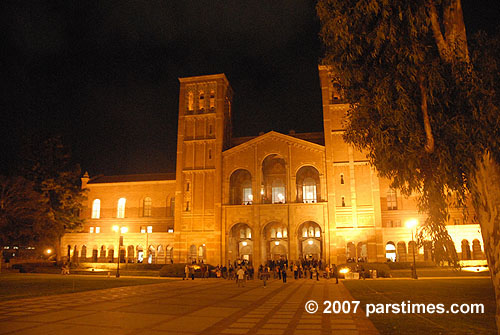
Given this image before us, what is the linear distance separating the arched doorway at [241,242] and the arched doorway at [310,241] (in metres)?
6.27

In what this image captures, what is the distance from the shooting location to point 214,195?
47438 mm

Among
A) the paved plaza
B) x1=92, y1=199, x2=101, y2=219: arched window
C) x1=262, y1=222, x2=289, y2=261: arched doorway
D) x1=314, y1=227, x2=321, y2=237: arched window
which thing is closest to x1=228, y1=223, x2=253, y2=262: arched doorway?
x1=262, y1=222, x2=289, y2=261: arched doorway

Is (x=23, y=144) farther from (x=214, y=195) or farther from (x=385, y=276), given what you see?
(x=385, y=276)

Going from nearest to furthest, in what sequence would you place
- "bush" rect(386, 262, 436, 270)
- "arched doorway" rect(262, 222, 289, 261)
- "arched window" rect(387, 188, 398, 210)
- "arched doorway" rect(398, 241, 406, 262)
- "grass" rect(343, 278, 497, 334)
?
"grass" rect(343, 278, 497, 334)
"bush" rect(386, 262, 436, 270)
"arched doorway" rect(398, 241, 406, 262)
"arched window" rect(387, 188, 398, 210)
"arched doorway" rect(262, 222, 289, 261)

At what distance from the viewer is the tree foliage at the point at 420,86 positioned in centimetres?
995

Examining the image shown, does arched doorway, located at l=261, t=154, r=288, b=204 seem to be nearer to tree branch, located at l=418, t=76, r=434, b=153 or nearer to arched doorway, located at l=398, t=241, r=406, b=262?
arched doorway, located at l=398, t=241, r=406, b=262

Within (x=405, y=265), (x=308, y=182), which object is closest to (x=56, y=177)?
(x=308, y=182)

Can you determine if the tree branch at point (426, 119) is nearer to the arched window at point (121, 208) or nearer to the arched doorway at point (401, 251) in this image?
the arched doorway at point (401, 251)

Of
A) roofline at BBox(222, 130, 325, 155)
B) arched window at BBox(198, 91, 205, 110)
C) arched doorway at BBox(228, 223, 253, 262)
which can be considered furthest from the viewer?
arched window at BBox(198, 91, 205, 110)

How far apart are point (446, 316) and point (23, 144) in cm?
4898

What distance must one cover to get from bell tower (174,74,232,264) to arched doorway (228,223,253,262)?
8.70ft

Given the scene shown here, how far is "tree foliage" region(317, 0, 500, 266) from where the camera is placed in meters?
9.95

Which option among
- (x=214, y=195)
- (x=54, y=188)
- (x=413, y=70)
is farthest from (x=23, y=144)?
(x=413, y=70)

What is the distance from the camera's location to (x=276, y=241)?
164ft
